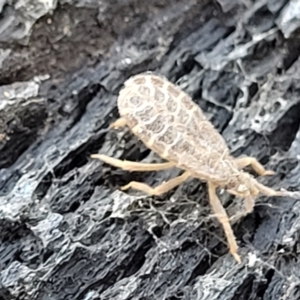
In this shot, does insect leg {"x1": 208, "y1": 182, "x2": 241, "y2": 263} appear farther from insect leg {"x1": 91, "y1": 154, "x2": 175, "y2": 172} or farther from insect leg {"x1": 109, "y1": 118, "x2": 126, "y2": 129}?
insect leg {"x1": 109, "y1": 118, "x2": 126, "y2": 129}

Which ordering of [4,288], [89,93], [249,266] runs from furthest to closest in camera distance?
[89,93] → [249,266] → [4,288]

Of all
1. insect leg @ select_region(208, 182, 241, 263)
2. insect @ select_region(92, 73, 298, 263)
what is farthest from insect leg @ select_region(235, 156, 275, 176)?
insect leg @ select_region(208, 182, 241, 263)

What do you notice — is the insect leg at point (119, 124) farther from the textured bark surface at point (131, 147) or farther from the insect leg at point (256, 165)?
the insect leg at point (256, 165)

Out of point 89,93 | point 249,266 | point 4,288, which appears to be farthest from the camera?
point 89,93

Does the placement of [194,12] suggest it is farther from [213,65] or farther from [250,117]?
[250,117]

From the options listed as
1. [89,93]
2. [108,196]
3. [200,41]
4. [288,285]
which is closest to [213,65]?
[200,41]

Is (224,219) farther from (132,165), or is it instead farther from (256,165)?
(132,165)

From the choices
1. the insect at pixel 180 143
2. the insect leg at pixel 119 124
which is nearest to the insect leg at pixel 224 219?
the insect at pixel 180 143
